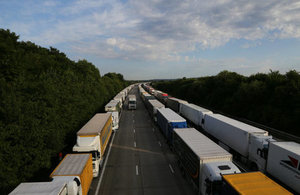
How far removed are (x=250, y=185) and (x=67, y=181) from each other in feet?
33.1

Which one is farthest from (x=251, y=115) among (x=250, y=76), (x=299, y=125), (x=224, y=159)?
(x=224, y=159)

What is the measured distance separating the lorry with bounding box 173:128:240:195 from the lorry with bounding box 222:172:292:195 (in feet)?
2.57

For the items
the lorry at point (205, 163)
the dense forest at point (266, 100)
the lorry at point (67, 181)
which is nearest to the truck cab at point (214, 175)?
the lorry at point (205, 163)

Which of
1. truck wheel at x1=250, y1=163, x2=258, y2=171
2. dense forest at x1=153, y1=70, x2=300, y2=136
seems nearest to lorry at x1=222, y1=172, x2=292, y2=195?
truck wheel at x1=250, y1=163, x2=258, y2=171

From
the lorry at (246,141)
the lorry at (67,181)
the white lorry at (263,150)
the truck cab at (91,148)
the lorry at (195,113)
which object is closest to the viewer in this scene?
the lorry at (67,181)

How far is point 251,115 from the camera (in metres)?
34.3

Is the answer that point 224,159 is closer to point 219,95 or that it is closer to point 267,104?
point 267,104

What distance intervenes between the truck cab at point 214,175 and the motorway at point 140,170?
2.93 metres

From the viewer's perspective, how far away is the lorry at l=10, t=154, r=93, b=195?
332 inches

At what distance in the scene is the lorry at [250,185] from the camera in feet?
24.9

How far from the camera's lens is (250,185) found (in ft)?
26.4

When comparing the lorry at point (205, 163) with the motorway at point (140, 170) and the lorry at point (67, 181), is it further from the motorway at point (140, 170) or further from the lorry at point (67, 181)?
the lorry at point (67, 181)

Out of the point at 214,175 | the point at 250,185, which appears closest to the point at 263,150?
the point at 214,175

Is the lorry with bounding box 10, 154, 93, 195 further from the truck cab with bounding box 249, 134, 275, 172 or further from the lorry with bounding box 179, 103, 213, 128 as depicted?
the lorry with bounding box 179, 103, 213, 128
